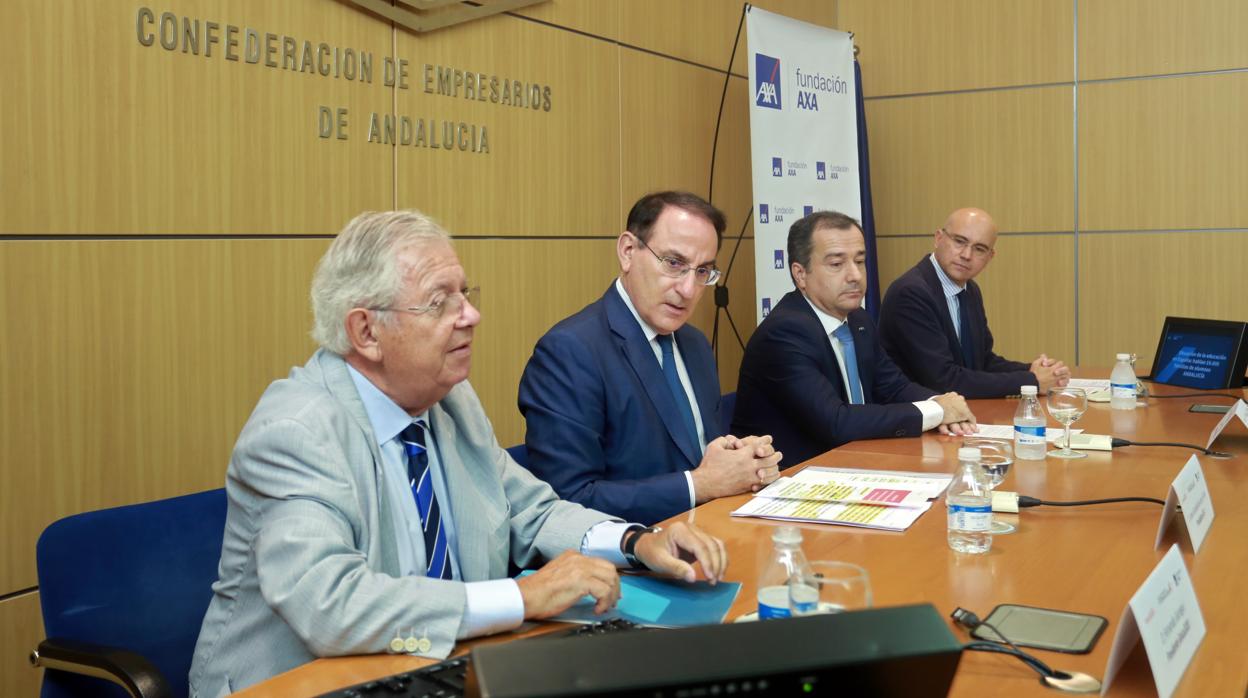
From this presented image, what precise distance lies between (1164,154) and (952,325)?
2.53 m

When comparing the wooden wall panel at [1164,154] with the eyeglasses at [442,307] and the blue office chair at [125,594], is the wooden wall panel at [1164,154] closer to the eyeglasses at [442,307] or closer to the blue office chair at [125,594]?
the eyeglasses at [442,307]

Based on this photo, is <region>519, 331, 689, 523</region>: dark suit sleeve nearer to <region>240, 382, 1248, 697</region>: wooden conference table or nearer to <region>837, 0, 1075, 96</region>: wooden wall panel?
<region>240, 382, 1248, 697</region>: wooden conference table

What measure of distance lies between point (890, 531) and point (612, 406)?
0.86 m

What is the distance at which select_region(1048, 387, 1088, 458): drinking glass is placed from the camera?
295 cm

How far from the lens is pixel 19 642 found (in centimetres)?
277

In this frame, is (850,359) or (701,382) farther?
(850,359)

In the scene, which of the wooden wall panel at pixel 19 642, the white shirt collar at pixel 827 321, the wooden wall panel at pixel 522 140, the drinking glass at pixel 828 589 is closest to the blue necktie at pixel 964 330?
the white shirt collar at pixel 827 321

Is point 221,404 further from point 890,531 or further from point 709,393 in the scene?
point 890,531

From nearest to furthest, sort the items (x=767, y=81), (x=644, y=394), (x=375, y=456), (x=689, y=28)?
1. (x=375, y=456)
2. (x=644, y=394)
3. (x=767, y=81)
4. (x=689, y=28)

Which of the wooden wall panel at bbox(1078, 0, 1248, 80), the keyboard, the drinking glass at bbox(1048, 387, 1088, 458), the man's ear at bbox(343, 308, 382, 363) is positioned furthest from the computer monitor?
the keyboard

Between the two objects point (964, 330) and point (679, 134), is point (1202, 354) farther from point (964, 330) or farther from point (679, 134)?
point (679, 134)

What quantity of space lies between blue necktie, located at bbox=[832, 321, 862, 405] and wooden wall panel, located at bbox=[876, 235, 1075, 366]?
3.47 metres

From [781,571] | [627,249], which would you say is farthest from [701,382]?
[781,571]

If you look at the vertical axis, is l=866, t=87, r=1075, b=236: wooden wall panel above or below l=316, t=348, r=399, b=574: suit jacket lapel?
above
